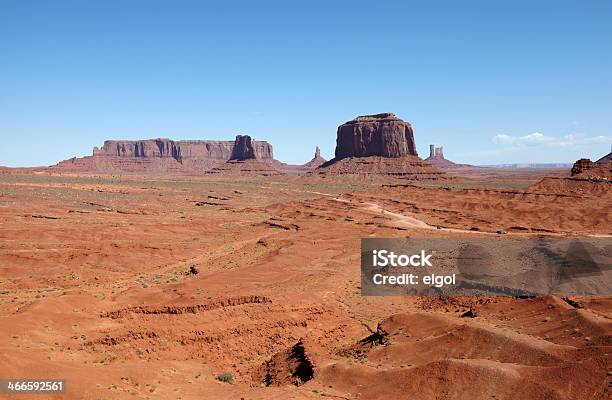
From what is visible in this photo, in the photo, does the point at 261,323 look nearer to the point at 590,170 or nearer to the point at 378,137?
the point at 590,170

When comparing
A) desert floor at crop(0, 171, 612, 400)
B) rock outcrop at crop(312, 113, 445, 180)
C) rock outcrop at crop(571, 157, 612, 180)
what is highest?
rock outcrop at crop(312, 113, 445, 180)

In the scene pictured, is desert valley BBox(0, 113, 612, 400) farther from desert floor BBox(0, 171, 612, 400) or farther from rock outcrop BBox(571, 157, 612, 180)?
rock outcrop BBox(571, 157, 612, 180)

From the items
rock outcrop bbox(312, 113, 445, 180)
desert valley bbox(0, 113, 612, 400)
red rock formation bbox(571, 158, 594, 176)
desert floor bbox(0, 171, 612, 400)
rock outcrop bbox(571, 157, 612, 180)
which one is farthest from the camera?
rock outcrop bbox(312, 113, 445, 180)

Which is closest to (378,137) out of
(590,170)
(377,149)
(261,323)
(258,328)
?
(377,149)

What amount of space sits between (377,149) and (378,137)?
451cm

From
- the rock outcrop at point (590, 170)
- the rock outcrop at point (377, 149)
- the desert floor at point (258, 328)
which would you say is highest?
the rock outcrop at point (377, 149)

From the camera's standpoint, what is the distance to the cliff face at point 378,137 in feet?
570

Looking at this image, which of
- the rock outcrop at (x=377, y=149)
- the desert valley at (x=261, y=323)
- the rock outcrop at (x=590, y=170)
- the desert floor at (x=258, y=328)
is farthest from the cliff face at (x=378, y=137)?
the desert floor at (x=258, y=328)

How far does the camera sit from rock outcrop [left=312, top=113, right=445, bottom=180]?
545ft

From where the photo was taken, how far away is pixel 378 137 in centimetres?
17525

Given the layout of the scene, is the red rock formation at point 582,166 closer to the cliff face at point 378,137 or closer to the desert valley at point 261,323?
the desert valley at point 261,323

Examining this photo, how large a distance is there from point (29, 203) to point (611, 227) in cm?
8158

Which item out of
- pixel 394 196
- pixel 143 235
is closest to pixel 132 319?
pixel 143 235

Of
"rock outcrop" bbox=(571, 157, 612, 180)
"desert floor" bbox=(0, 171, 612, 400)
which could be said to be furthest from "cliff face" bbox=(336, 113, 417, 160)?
"desert floor" bbox=(0, 171, 612, 400)
